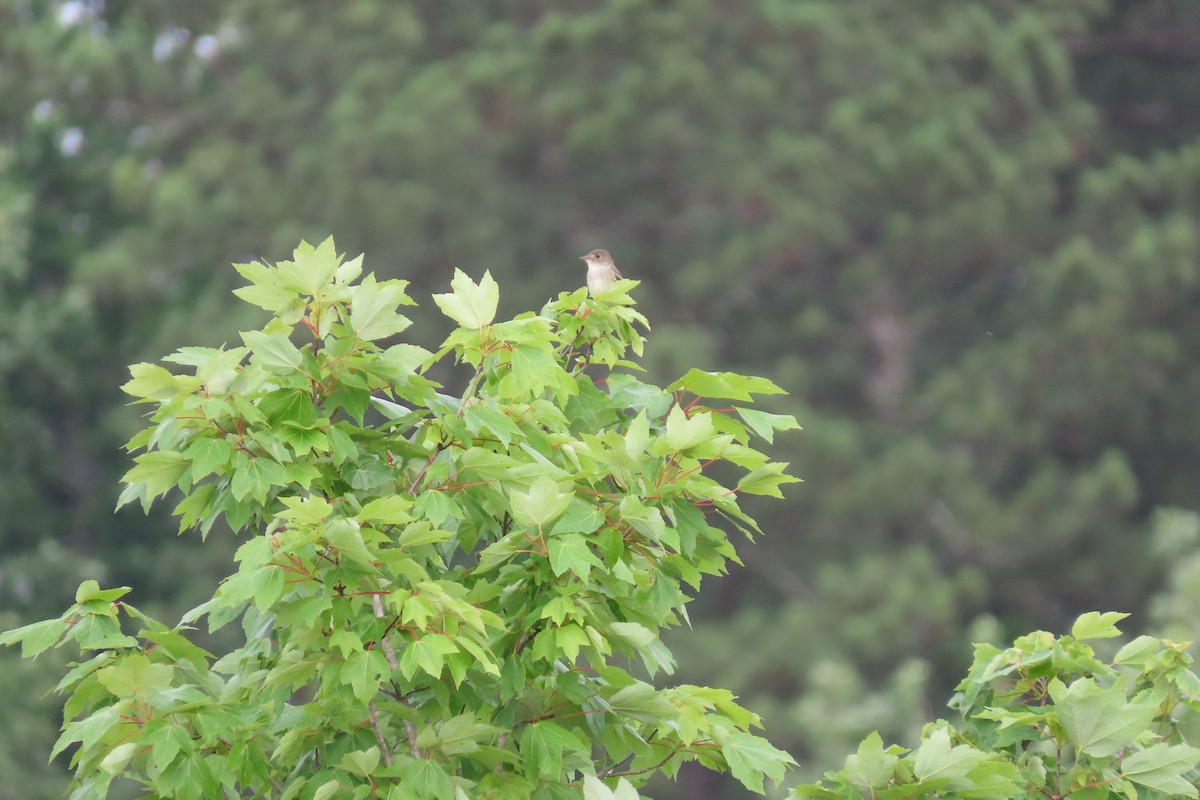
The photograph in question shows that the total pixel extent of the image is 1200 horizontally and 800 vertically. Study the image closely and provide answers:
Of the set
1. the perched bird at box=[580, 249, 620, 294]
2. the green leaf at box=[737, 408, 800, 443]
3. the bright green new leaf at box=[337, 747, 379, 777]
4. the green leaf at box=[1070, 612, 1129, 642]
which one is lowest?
the bright green new leaf at box=[337, 747, 379, 777]

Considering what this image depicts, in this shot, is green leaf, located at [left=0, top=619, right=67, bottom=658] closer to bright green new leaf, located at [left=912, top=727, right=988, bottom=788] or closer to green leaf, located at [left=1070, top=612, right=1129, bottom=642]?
bright green new leaf, located at [left=912, top=727, right=988, bottom=788]

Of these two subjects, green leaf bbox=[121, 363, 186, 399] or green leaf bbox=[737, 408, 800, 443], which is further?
green leaf bbox=[737, 408, 800, 443]

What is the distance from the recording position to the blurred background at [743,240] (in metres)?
18.4

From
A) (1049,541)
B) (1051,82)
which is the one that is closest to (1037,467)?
(1049,541)

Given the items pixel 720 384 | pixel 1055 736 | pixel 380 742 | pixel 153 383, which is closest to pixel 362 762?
pixel 380 742

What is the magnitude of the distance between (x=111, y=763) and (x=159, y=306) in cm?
1639

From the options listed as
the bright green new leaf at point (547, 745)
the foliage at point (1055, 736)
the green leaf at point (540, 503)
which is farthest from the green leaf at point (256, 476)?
the foliage at point (1055, 736)

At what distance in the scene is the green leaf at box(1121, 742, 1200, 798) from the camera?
11.3ft

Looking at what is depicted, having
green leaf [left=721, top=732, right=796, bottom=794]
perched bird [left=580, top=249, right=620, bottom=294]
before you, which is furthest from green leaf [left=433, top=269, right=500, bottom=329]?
perched bird [left=580, top=249, right=620, bottom=294]

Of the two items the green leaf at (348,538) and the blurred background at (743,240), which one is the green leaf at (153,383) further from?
the blurred background at (743,240)

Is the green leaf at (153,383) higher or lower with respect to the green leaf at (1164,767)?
lower

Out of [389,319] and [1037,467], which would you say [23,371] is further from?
[389,319]

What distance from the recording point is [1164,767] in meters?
3.48

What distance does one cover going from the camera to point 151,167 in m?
20.2
